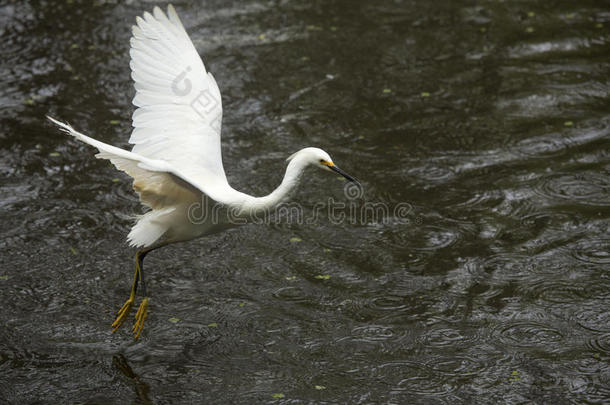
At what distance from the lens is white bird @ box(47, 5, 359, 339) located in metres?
5.02

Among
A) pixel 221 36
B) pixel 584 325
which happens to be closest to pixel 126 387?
pixel 584 325

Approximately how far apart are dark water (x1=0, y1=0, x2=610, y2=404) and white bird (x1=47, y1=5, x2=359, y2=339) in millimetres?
658

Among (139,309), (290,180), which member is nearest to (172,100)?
(290,180)

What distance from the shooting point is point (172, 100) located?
5832 mm

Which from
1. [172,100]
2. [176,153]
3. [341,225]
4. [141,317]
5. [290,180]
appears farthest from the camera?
[341,225]

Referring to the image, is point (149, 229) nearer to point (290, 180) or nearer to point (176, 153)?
point (176, 153)

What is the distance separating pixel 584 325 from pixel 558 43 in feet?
18.2

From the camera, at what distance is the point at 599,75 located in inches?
354

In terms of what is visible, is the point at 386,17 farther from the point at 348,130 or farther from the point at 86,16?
the point at 86,16

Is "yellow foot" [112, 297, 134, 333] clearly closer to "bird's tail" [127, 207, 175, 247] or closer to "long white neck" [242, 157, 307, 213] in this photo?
"bird's tail" [127, 207, 175, 247]

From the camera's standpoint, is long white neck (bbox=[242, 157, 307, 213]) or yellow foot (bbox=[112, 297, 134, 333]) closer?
long white neck (bbox=[242, 157, 307, 213])

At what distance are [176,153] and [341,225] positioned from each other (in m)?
1.81

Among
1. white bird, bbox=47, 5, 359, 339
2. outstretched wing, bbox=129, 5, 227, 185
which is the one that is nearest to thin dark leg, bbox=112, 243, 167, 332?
white bird, bbox=47, 5, 359, 339

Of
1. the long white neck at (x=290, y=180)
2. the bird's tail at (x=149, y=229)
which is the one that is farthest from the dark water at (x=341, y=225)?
the long white neck at (x=290, y=180)
